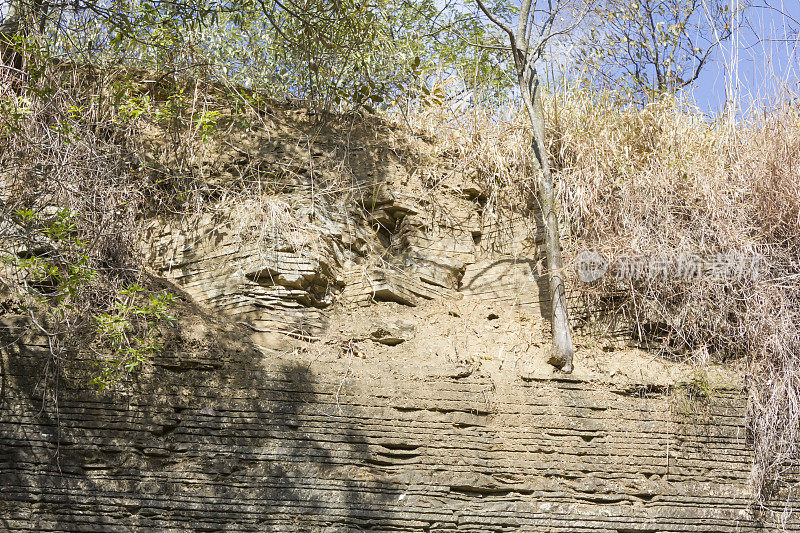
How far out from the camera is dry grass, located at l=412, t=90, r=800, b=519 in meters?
5.42

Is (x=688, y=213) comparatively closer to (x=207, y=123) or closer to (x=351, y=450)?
(x=351, y=450)

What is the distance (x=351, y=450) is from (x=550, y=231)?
7.08ft

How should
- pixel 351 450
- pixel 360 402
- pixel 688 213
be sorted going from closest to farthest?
pixel 351 450
pixel 360 402
pixel 688 213

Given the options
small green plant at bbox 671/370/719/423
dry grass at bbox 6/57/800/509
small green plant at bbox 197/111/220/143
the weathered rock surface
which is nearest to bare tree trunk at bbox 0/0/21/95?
dry grass at bbox 6/57/800/509

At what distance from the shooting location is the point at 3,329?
15.1 feet

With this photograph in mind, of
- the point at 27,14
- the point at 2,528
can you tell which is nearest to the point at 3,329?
the point at 2,528

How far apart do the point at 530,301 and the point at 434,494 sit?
1.81m

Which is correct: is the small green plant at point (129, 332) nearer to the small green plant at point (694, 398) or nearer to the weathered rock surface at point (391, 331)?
the weathered rock surface at point (391, 331)

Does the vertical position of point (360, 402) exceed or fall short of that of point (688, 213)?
it falls short

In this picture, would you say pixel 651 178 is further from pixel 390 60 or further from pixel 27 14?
pixel 27 14

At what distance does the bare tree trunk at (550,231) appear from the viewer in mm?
5375

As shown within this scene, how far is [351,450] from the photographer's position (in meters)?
4.67

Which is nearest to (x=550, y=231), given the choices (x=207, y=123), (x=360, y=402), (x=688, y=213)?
(x=688, y=213)

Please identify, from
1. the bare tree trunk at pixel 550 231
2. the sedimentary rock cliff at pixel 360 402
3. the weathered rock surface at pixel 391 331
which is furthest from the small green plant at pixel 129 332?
the bare tree trunk at pixel 550 231
